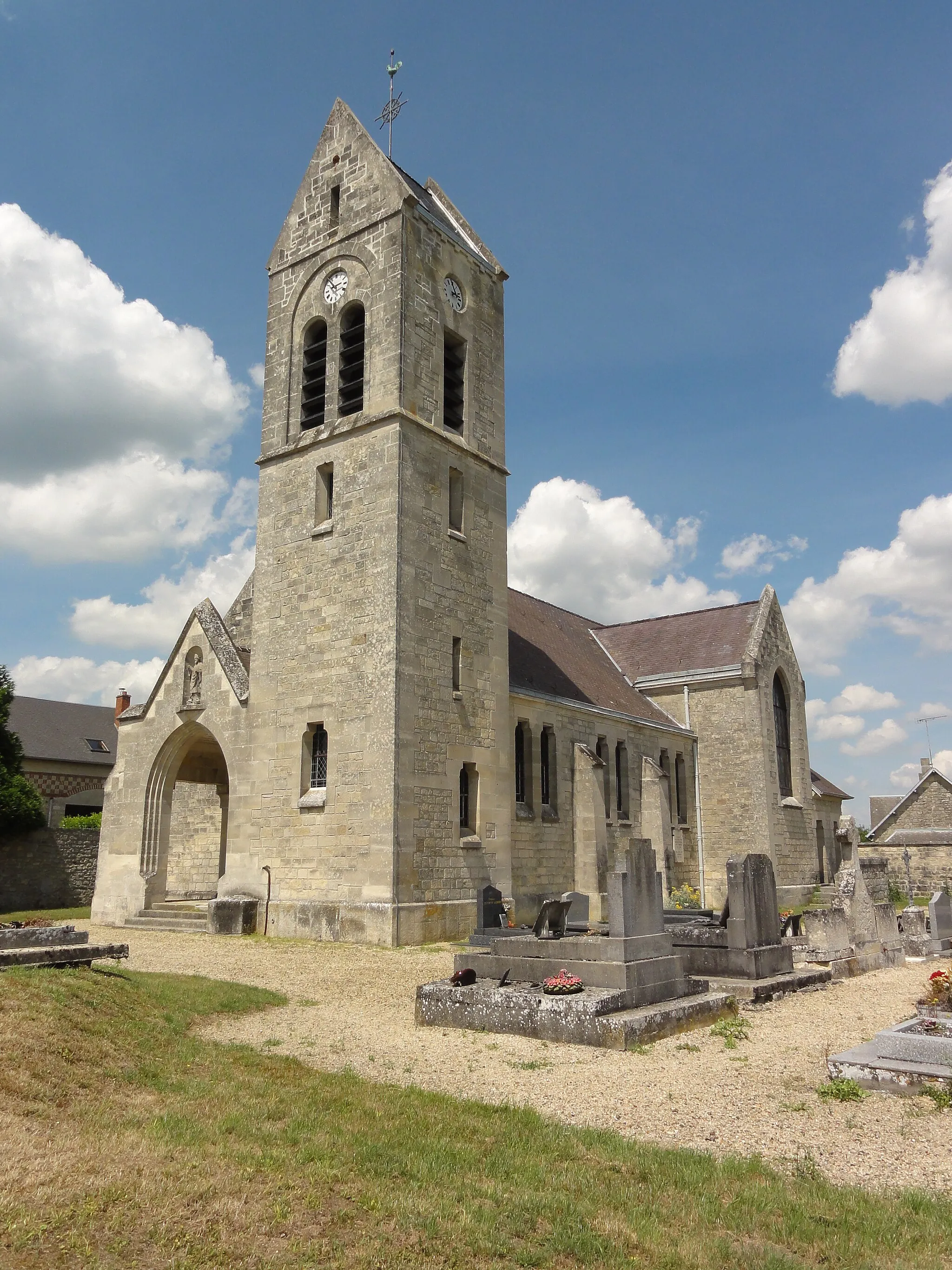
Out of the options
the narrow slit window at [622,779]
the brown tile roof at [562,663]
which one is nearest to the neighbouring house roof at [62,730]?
the brown tile roof at [562,663]

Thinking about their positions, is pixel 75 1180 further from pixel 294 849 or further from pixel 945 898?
pixel 945 898

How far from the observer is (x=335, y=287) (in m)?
22.1

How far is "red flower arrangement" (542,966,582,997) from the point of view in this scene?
9.85m

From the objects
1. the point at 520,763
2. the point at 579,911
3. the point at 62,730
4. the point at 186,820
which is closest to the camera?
the point at 579,911

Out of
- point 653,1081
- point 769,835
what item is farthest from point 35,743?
point 653,1081

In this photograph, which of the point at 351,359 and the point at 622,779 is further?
the point at 622,779

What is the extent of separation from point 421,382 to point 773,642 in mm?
17514

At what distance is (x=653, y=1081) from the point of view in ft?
25.2

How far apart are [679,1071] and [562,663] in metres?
20.8

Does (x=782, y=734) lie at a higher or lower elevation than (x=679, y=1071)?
higher

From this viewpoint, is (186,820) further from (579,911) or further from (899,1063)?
(899,1063)

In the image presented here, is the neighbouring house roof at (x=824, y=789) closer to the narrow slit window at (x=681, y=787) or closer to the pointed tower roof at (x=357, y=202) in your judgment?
the narrow slit window at (x=681, y=787)

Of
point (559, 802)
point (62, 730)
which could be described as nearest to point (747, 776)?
point (559, 802)

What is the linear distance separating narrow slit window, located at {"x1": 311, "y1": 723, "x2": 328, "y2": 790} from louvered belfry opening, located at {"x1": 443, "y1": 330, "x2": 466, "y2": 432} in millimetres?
7532
